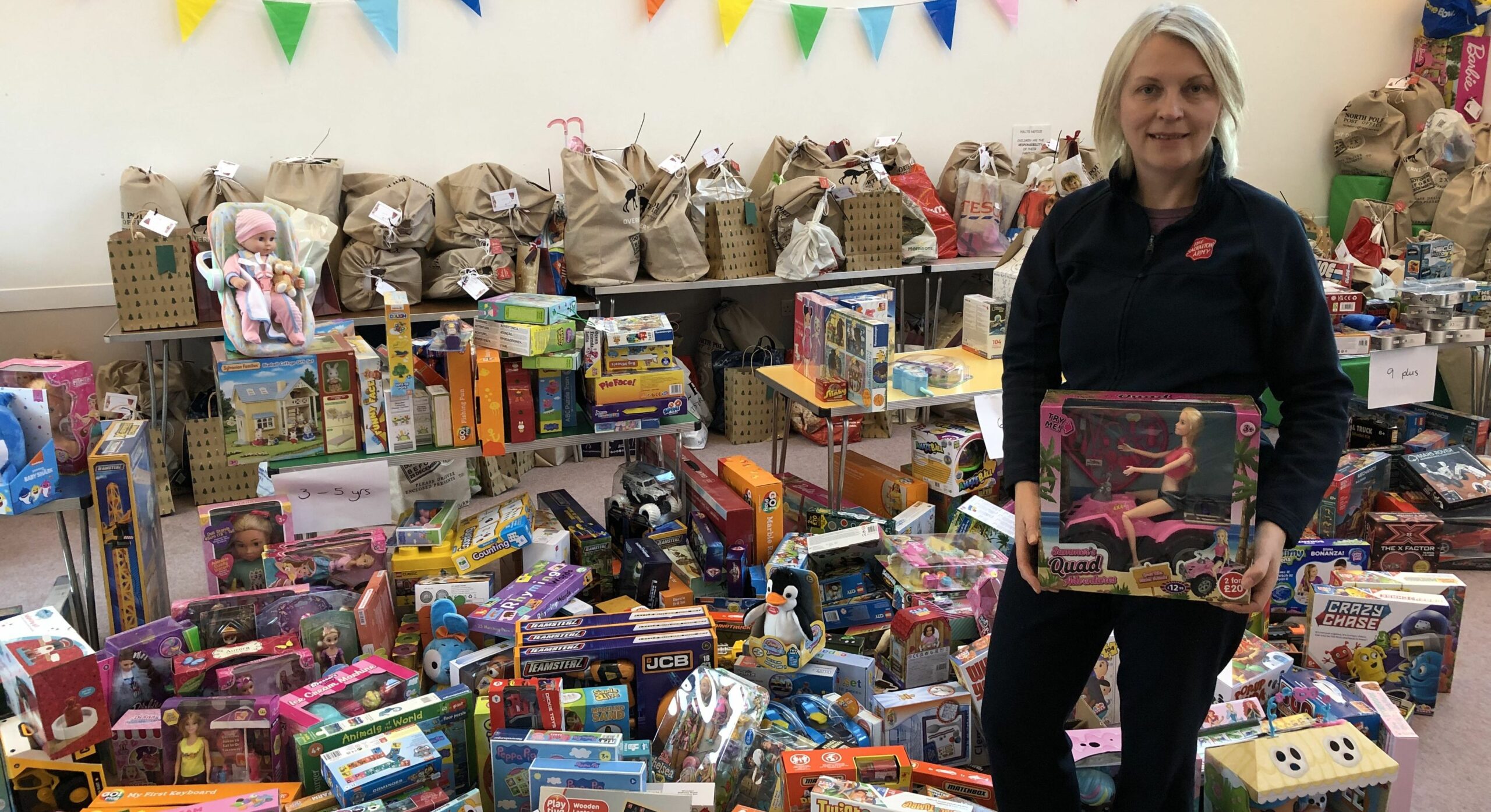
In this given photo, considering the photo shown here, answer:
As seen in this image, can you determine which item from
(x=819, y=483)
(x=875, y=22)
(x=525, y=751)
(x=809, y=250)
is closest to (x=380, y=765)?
(x=525, y=751)

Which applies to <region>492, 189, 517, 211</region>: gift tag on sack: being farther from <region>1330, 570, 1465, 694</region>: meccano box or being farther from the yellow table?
<region>1330, 570, 1465, 694</region>: meccano box

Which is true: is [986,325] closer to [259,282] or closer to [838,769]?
[838,769]

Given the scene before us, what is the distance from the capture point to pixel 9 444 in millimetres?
2523

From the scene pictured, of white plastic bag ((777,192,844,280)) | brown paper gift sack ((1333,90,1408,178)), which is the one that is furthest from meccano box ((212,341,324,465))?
brown paper gift sack ((1333,90,1408,178))

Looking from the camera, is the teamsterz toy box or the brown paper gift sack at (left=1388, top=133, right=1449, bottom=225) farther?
the brown paper gift sack at (left=1388, top=133, right=1449, bottom=225)

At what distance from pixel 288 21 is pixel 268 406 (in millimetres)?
2491

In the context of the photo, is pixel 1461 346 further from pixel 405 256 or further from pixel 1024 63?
pixel 405 256

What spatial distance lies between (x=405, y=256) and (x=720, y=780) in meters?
3.14

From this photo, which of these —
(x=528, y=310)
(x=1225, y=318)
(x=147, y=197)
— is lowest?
(x=528, y=310)

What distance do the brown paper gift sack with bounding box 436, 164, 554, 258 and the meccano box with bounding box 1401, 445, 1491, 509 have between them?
362cm

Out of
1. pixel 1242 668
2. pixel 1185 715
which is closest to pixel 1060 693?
pixel 1185 715

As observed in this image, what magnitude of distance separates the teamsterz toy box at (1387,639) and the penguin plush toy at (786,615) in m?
1.37

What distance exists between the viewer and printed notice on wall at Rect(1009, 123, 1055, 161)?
610 centimetres

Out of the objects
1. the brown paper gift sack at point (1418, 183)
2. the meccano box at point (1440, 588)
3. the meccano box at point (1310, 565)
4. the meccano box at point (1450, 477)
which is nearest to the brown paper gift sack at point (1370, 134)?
the brown paper gift sack at point (1418, 183)
